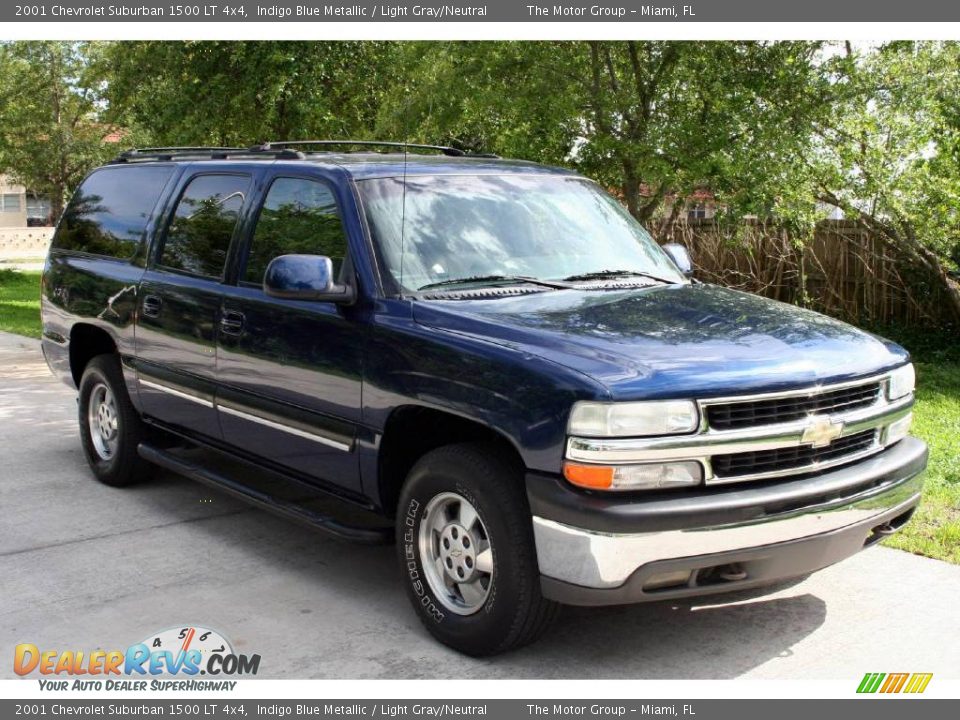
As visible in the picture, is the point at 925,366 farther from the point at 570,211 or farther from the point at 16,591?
the point at 16,591

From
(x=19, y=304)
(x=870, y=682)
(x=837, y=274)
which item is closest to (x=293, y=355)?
(x=870, y=682)

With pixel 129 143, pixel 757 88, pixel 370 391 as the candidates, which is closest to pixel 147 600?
pixel 370 391

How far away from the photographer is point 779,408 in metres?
4.14

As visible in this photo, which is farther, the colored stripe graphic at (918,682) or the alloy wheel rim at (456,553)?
the alloy wheel rim at (456,553)

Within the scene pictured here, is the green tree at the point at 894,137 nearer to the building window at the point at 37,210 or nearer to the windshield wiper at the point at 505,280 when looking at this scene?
the windshield wiper at the point at 505,280

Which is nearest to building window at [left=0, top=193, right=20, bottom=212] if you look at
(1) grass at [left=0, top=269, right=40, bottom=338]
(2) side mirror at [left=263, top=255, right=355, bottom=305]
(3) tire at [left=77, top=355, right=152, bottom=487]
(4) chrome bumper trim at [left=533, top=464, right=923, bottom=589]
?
(1) grass at [left=0, top=269, right=40, bottom=338]

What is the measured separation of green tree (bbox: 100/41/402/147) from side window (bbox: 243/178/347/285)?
7.88m

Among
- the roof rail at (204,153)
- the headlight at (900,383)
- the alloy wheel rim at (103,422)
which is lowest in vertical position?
the alloy wheel rim at (103,422)

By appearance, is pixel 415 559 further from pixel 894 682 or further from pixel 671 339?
pixel 894 682

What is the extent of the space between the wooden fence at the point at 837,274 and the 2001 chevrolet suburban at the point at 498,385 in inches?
298

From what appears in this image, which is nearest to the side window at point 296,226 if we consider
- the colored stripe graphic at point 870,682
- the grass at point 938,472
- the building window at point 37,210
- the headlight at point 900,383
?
the headlight at point 900,383

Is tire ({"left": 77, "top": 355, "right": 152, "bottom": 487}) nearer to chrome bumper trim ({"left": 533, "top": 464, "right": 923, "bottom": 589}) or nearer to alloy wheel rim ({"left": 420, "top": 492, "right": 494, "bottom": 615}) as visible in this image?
alloy wheel rim ({"left": 420, "top": 492, "right": 494, "bottom": 615})

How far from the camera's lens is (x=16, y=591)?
17.1 ft

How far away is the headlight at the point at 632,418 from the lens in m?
3.86
